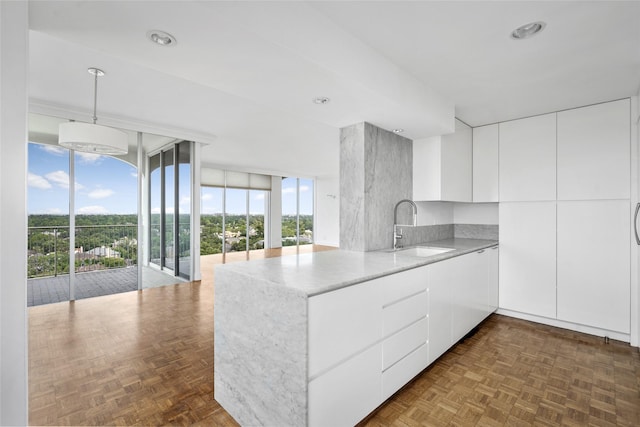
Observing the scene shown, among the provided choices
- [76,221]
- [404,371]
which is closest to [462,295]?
[404,371]

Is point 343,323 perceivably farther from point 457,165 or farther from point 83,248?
point 83,248

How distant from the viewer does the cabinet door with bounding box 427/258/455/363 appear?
8.05 feet

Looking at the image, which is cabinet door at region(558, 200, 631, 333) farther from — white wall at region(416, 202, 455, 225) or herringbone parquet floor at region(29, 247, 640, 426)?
white wall at region(416, 202, 455, 225)

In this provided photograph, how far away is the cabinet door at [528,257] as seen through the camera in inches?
137

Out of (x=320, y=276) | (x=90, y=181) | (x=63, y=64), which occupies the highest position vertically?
(x=63, y=64)

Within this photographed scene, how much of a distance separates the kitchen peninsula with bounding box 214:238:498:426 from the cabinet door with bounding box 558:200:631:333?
194cm

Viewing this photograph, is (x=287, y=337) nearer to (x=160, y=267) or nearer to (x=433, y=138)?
(x=433, y=138)

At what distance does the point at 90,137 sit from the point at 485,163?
443 cm

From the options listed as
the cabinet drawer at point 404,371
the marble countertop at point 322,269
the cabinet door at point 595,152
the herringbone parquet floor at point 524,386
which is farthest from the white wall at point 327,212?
the cabinet drawer at point 404,371

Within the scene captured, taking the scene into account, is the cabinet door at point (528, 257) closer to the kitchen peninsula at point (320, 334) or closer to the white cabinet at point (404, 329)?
the kitchen peninsula at point (320, 334)

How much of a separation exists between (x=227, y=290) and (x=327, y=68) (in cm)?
152

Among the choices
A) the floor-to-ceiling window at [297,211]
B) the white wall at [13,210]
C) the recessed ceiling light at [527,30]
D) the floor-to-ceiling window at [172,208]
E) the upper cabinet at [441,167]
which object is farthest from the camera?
the floor-to-ceiling window at [297,211]

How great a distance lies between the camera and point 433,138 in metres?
3.48

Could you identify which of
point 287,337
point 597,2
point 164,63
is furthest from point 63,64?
point 597,2
